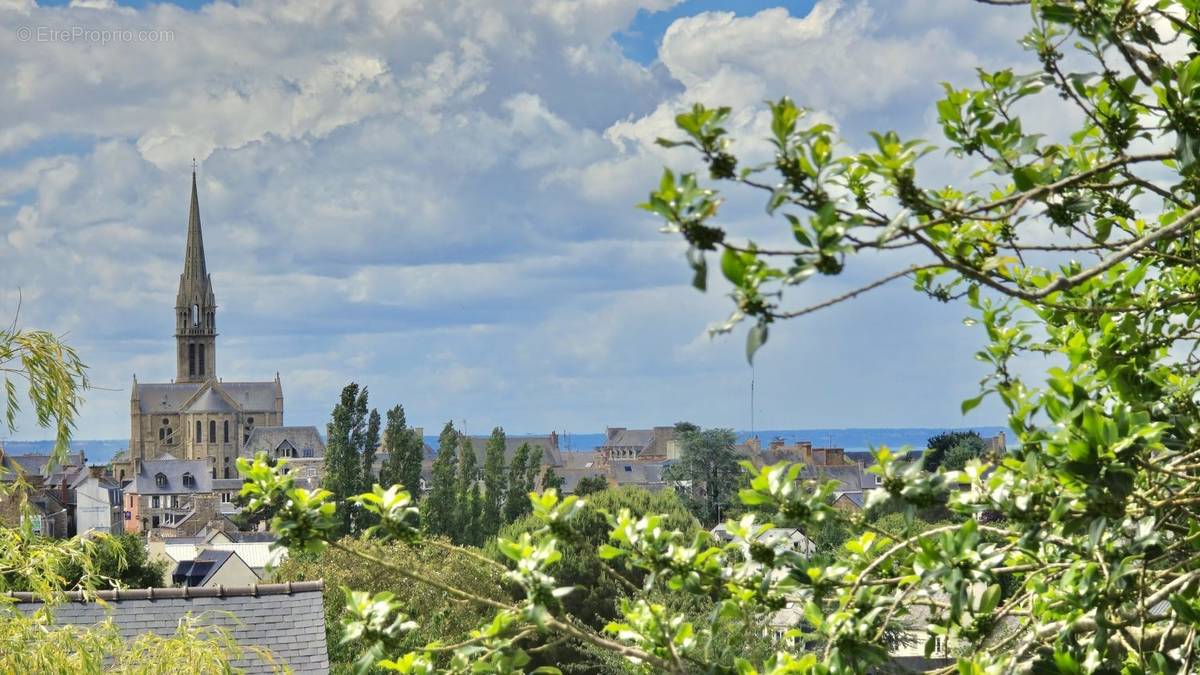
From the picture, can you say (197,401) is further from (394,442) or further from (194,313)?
(394,442)

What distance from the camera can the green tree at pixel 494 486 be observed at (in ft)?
172

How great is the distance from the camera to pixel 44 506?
230 ft

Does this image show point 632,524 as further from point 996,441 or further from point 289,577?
point 996,441

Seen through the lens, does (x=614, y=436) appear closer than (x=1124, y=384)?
No

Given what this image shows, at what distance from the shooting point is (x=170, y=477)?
98.4 metres

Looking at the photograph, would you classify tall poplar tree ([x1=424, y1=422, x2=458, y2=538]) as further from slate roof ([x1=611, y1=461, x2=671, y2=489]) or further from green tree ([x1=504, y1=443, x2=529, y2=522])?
slate roof ([x1=611, y1=461, x2=671, y2=489])

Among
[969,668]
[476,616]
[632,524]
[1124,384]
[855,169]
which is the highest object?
[855,169]

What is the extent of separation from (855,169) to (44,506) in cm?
7386

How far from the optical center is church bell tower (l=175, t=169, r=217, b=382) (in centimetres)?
13650

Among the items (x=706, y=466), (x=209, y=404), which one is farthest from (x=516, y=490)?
(x=209, y=404)

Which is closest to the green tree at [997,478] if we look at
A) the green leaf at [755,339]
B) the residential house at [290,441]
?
the green leaf at [755,339]

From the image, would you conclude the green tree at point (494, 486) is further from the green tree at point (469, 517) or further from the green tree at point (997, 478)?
the green tree at point (997, 478)

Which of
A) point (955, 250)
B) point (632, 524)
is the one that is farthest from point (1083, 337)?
point (632, 524)

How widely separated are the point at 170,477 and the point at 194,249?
44.7m
